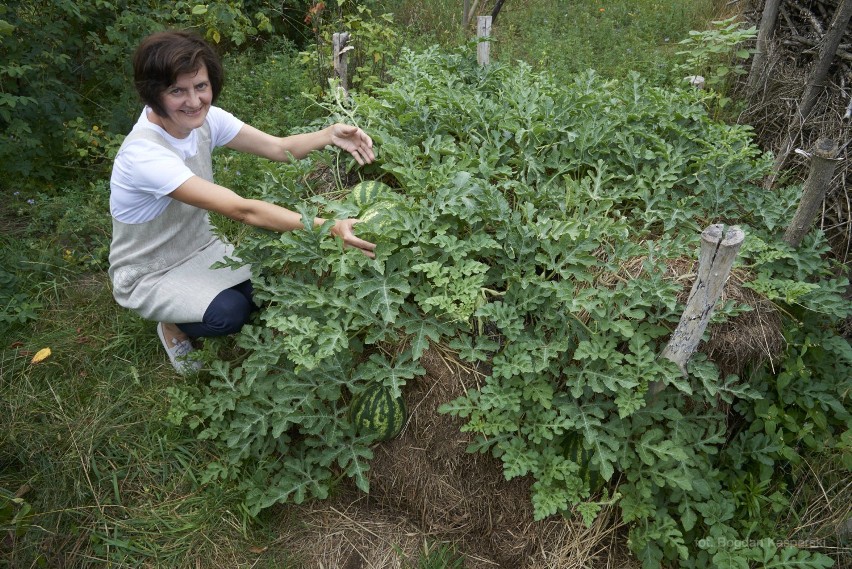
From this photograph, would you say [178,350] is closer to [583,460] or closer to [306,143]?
[306,143]

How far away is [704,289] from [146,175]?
2630 mm

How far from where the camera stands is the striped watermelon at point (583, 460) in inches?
112

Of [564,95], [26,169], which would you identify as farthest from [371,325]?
[26,169]

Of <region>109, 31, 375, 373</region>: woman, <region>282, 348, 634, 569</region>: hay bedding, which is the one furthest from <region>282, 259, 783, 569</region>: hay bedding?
<region>109, 31, 375, 373</region>: woman

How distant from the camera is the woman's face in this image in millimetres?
3059

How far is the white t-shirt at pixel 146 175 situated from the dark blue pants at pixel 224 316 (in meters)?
0.57

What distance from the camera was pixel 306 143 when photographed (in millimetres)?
3744

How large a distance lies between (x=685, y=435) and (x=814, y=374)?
93cm

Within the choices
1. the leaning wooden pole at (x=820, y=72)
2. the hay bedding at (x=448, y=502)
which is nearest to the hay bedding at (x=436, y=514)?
the hay bedding at (x=448, y=502)

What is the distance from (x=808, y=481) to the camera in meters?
3.14

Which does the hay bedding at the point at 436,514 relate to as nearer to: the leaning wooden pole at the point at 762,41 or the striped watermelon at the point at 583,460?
the striped watermelon at the point at 583,460

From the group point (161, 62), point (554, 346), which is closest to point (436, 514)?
point (554, 346)

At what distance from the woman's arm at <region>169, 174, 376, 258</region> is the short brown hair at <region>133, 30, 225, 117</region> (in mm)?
486

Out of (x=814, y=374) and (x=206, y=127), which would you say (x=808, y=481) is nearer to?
(x=814, y=374)
